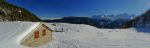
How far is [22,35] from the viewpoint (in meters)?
18.4

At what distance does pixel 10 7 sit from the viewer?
112312 mm

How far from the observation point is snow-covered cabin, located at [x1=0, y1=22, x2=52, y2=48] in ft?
53.9

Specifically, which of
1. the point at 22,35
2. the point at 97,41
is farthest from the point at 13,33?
the point at 97,41

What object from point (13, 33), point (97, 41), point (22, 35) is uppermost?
point (13, 33)

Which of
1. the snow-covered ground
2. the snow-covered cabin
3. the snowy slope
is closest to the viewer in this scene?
the snowy slope

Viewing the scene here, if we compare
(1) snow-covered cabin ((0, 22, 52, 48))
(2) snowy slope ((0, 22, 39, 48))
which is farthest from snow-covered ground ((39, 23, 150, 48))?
(2) snowy slope ((0, 22, 39, 48))

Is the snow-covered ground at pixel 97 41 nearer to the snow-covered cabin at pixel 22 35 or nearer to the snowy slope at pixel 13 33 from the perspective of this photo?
the snow-covered cabin at pixel 22 35

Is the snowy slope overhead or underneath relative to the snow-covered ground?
overhead

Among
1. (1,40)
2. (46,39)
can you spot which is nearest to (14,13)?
(46,39)

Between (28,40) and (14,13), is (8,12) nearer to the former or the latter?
(14,13)

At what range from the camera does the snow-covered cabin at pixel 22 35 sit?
646 inches

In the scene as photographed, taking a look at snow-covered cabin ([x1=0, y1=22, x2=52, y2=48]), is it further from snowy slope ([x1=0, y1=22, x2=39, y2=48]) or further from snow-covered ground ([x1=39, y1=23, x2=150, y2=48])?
snow-covered ground ([x1=39, y1=23, x2=150, y2=48])

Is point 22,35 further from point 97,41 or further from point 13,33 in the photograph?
point 97,41

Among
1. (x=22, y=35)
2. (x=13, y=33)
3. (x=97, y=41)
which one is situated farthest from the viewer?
(x=97, y=41)
